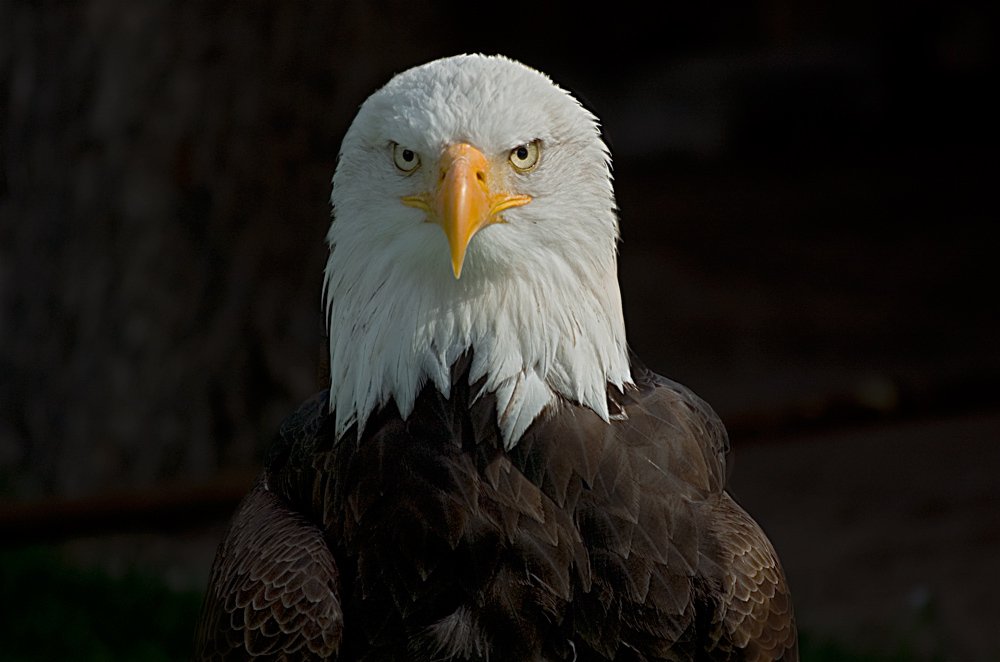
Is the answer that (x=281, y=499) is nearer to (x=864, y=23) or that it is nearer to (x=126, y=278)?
(x=126, y=278)

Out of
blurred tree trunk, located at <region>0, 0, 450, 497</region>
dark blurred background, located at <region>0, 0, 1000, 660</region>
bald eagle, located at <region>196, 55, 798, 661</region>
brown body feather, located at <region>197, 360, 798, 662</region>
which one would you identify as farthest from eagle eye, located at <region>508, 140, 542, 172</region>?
blurred tree trunk, located at <region>0, 0, 450, 497</region>

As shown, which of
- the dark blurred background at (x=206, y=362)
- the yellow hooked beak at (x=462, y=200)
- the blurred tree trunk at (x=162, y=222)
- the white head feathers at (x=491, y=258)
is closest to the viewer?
the yellow hooked beak at (x=462, y=200)

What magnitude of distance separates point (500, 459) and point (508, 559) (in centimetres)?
19

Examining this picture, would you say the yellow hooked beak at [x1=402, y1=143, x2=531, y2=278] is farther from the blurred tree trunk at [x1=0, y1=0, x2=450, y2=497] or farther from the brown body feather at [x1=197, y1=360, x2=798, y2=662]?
the blurred tree trunk at [x1=0, y1=0, x2=450, y2=497]

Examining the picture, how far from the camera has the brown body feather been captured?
8.15 feet

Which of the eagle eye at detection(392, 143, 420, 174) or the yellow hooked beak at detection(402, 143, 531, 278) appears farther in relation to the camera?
the eagle eye at detection(392, 143, 420, 174)

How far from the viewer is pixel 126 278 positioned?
523cm

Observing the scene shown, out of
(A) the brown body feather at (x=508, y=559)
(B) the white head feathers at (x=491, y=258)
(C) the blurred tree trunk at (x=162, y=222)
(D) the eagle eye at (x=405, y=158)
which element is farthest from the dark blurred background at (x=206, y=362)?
(D) the eagle eye at (x=405, y=158)

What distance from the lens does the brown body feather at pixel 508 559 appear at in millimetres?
2484

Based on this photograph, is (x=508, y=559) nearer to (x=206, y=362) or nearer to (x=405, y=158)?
(x=405, y=158)

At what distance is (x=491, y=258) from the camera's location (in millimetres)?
2445

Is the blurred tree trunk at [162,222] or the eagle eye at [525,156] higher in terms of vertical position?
the eagle eye at [525,156]

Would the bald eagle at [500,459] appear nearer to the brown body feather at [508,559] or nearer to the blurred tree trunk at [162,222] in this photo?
the brown body feather at [508,559]

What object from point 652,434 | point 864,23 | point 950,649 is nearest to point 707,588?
→ point 652,434
